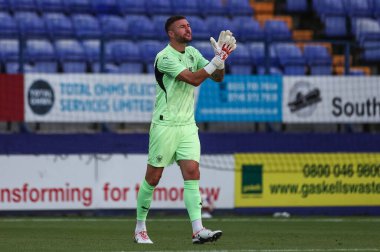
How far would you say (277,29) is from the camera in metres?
20.3

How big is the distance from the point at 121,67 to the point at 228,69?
183 cm

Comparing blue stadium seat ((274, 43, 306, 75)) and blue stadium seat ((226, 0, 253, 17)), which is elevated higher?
blue stadium seat ((226, 0, 253, 17))

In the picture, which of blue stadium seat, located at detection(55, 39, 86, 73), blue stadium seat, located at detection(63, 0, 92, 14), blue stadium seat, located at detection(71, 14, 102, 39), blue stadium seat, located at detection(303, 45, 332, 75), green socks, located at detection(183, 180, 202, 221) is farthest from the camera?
blue stadium seat, located at detection(63, 0, 92, 14)

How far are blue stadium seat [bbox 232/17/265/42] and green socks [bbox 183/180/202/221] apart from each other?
9.90m

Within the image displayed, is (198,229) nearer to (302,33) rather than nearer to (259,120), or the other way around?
(259,120)

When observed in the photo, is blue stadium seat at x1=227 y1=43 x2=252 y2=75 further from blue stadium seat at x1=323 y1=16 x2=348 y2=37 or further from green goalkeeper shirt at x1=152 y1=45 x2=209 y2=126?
green goalkeeper shirt at x1=152 y1=45 x2=209 y2=126

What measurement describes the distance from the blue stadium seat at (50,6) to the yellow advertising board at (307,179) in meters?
5.67

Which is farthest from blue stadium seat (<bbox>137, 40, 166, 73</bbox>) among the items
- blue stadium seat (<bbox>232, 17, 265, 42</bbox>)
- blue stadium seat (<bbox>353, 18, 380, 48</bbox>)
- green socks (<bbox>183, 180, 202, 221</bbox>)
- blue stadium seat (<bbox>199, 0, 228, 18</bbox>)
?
green socks (<bbox>183, 180, 202, 221</bbox>)

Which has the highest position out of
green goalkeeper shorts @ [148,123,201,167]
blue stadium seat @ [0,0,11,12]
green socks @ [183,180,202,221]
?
blue stadium seat @ [0,0,11,12]

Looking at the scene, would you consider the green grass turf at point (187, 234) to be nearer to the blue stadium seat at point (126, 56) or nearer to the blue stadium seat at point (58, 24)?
the blue stadium seat at point (126, 56)

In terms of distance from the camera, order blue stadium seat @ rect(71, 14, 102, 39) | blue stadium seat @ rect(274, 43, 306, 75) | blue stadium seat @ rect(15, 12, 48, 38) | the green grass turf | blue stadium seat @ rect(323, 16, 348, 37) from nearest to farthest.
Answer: the green grass turf → blue stadium seat @ rect(274, 43, 306, 75) → blue stadium seat @ rect(15, 12, 48, 38) → blue stadium seat @ rect(71, 14, 102, 39) → blue stadium seat @ rect(323, 16, 348, 37)

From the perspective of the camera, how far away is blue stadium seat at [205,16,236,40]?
19391 millimetres

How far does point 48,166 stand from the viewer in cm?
1544

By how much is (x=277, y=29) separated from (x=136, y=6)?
292 cm
